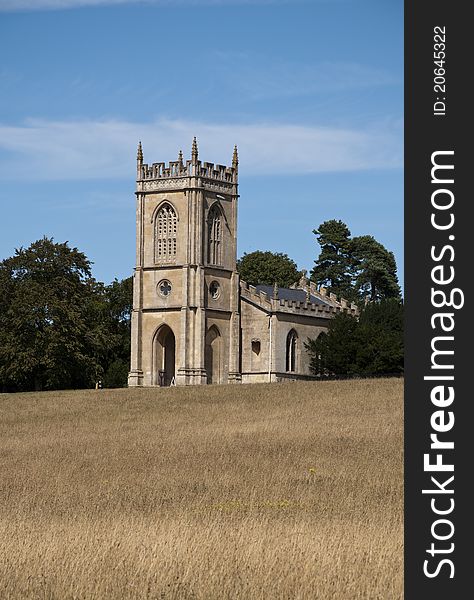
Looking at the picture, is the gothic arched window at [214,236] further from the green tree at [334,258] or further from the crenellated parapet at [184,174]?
the green tree at [334,258]

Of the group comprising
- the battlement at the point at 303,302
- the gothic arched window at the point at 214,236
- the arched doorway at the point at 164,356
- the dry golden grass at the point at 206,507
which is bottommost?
the dry golden grass at the point at 206,507

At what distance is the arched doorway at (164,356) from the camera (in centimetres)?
7769

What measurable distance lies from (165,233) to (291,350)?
33.4ft

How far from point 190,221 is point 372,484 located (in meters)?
50.1

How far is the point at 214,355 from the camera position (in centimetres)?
7788

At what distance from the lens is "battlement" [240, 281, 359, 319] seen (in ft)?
260

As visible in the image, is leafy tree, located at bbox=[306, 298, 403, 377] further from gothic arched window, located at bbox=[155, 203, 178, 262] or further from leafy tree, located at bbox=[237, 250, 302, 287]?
leafy tree, located at bbox=[237, 250, 302, 287]

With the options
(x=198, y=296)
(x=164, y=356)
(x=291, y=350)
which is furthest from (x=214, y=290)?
(x=291, y=350)

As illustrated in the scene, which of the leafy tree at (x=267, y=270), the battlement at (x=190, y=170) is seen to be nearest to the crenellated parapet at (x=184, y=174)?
the battlement at (x=190, y=170)

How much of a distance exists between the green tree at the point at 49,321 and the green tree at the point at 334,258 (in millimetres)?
29501

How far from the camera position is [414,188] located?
12.0 meters

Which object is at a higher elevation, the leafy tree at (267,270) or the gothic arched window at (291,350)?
the leafy tree at (267,270)

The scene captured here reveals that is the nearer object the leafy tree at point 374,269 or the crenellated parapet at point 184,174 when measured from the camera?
the crenellated parapet at point 184,174

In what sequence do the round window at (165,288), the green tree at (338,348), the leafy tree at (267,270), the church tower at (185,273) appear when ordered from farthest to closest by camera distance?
the leafy tree at (267,270) → the round window at (165,288) → the church tower at (185,273) → the green tree at (338,348)
